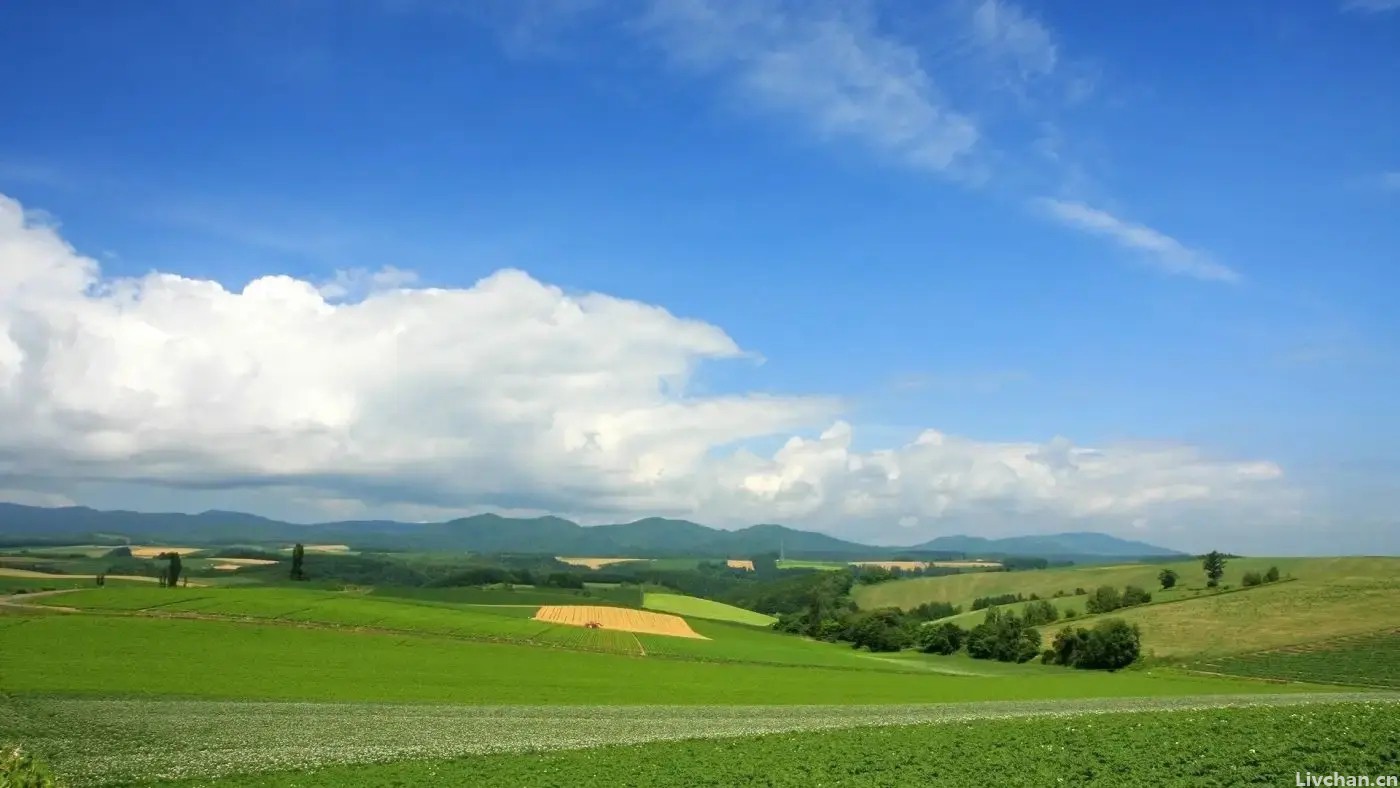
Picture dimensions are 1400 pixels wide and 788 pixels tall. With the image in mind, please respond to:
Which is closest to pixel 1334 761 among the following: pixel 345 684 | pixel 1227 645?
pixel 345 684

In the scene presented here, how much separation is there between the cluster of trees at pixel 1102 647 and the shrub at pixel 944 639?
20022mm

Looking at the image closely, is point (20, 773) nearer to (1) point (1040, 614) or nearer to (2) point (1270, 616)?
(2) point (1270, 616)

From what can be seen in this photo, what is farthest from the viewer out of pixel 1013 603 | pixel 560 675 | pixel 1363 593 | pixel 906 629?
pixel 1013 603

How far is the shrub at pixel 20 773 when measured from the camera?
1481 cm

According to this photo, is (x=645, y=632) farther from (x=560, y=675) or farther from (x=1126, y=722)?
(x=1126, y=722)

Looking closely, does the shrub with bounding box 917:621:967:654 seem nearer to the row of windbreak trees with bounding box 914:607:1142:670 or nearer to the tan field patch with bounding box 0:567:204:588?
the row of windbreak trees with bounding box 914:607:1142:670

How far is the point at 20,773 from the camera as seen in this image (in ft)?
50.3

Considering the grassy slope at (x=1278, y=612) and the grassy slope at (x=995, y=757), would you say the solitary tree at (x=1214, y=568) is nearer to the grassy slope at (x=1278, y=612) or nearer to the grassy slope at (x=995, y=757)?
the grassy slope at (x=1278, y=612)

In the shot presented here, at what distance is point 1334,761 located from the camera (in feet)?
71.7

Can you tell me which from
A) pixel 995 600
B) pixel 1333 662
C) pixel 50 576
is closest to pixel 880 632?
pixel 995 600

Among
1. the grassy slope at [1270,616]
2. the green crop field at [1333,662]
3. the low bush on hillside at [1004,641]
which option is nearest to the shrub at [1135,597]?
the grassy slope at [1270,616]

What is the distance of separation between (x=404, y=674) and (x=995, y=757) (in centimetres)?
4849

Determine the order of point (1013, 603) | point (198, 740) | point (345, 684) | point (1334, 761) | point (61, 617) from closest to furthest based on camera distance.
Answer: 1. point (1334, 761)
2. point (198, 740)
3. point (345, 684)
4. point (61, 617)
5. point (1013, 603)

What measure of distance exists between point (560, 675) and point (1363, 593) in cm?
11080
